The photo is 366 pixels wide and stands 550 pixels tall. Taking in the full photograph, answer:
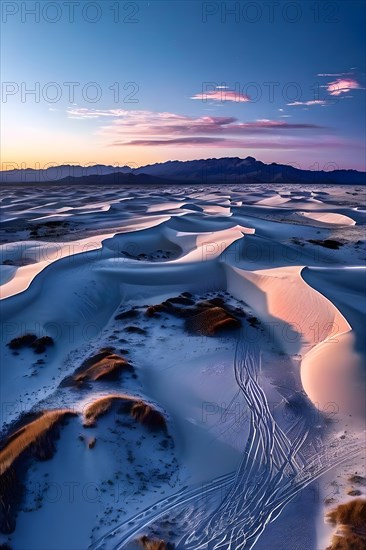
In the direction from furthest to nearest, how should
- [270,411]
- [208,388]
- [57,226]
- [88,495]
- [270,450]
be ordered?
[57,226] < [208,388] < [270,411] < [270,450] < [88,495]

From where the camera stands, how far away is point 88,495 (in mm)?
5137

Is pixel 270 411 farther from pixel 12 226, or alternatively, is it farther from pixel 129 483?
pixel 12 226

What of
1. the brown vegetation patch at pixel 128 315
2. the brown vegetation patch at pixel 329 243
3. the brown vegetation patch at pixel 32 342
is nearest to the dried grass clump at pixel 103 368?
the brown vegetation patch at pixel 32 342

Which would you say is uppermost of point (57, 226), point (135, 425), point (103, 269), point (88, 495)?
point (57, 226)

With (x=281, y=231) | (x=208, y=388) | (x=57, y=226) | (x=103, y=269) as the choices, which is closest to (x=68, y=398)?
(x=208, y=388)

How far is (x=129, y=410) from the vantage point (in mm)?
6402

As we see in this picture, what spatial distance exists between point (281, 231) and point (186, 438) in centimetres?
1663

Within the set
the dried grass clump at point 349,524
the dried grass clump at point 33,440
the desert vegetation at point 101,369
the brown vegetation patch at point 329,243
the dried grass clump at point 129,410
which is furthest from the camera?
the brown vegetation patch at point 329,243

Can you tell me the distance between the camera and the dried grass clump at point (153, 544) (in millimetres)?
4508

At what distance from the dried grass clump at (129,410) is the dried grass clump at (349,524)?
2.62 meters

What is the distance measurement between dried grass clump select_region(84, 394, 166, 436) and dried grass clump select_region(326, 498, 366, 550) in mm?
2620

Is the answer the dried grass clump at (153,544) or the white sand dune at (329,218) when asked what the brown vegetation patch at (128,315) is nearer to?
the dried grass clump at (153,544)

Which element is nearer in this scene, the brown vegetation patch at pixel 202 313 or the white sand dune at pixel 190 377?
the white sand dune at pixel 190 377

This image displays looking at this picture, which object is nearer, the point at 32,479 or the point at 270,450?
the point at 32,479
